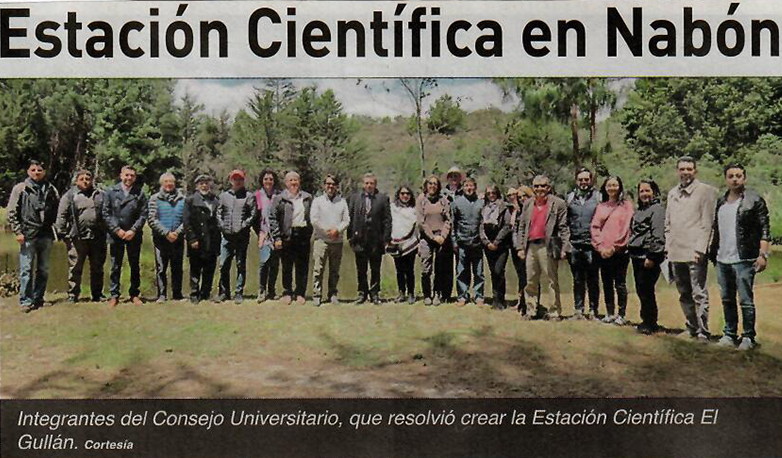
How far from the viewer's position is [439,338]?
516 cm

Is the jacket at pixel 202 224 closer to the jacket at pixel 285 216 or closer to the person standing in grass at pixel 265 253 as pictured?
the person standing in grass at pixel 265 253

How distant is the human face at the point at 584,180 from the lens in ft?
17.2

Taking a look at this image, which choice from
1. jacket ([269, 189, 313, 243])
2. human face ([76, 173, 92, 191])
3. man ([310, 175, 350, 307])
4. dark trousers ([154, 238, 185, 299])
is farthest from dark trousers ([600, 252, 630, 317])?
human face ([76, 173, 92, 191])

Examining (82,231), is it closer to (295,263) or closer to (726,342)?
(295,263)

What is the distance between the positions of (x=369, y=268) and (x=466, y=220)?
851 mm

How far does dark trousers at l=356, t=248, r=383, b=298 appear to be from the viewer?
539cm

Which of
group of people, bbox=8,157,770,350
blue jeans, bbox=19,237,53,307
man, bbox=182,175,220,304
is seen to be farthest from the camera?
man, bbox=182,175,220,304

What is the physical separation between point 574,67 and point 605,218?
1160 millimetres

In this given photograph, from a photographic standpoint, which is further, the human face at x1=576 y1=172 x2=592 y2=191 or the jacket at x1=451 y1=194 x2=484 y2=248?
the jacket at x1=451 y1=194 x2=484 y2=248

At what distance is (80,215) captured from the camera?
17.4 feet

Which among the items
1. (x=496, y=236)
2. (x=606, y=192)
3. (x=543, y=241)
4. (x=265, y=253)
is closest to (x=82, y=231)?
(x=265, y=253)

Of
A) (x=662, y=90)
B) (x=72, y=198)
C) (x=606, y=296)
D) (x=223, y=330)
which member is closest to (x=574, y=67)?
(x=662, y=90)

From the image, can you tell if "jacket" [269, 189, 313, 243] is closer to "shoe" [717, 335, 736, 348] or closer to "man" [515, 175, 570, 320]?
"man" [515, 175, 570, 320]

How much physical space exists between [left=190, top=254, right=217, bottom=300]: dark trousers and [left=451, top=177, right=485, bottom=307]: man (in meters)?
1.91
